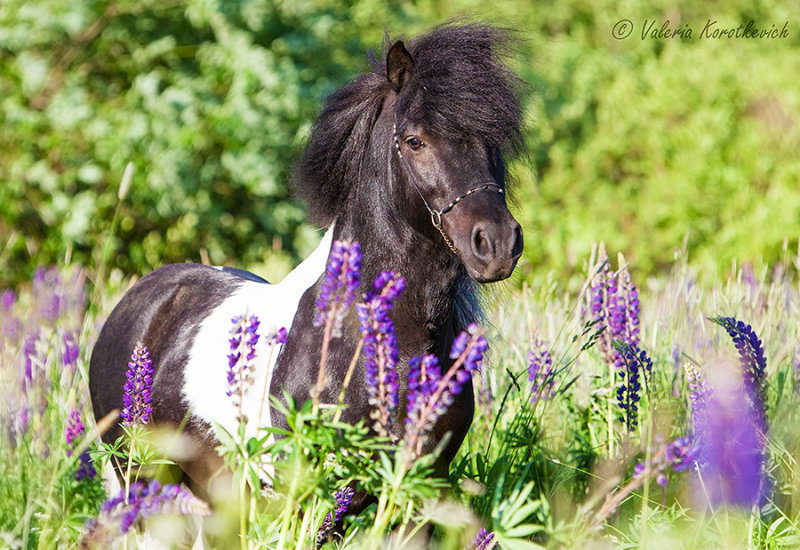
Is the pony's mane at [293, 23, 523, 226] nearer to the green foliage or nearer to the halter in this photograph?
the halter

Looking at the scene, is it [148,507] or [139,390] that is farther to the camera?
[139,390]

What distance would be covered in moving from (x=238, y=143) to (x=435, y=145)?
6.50m

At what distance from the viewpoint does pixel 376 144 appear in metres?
2.83

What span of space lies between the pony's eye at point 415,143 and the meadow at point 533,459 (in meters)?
0.70

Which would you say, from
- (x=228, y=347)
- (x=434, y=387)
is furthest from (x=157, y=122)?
(x=434, y=387)

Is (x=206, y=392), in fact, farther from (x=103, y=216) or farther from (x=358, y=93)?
(x=103, y=216)

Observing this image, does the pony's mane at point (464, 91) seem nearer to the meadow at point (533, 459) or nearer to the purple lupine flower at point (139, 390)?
the meadow at point (533, 459)

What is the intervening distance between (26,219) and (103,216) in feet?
2.59

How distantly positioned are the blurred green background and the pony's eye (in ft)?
16.2

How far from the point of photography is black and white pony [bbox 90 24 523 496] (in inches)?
101

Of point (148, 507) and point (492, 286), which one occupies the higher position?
point (492, 286)

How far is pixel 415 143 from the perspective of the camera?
2.68m

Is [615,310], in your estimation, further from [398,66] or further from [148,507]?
[148,507]

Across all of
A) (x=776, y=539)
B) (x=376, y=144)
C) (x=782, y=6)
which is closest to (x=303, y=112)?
(x=376, y=144)
